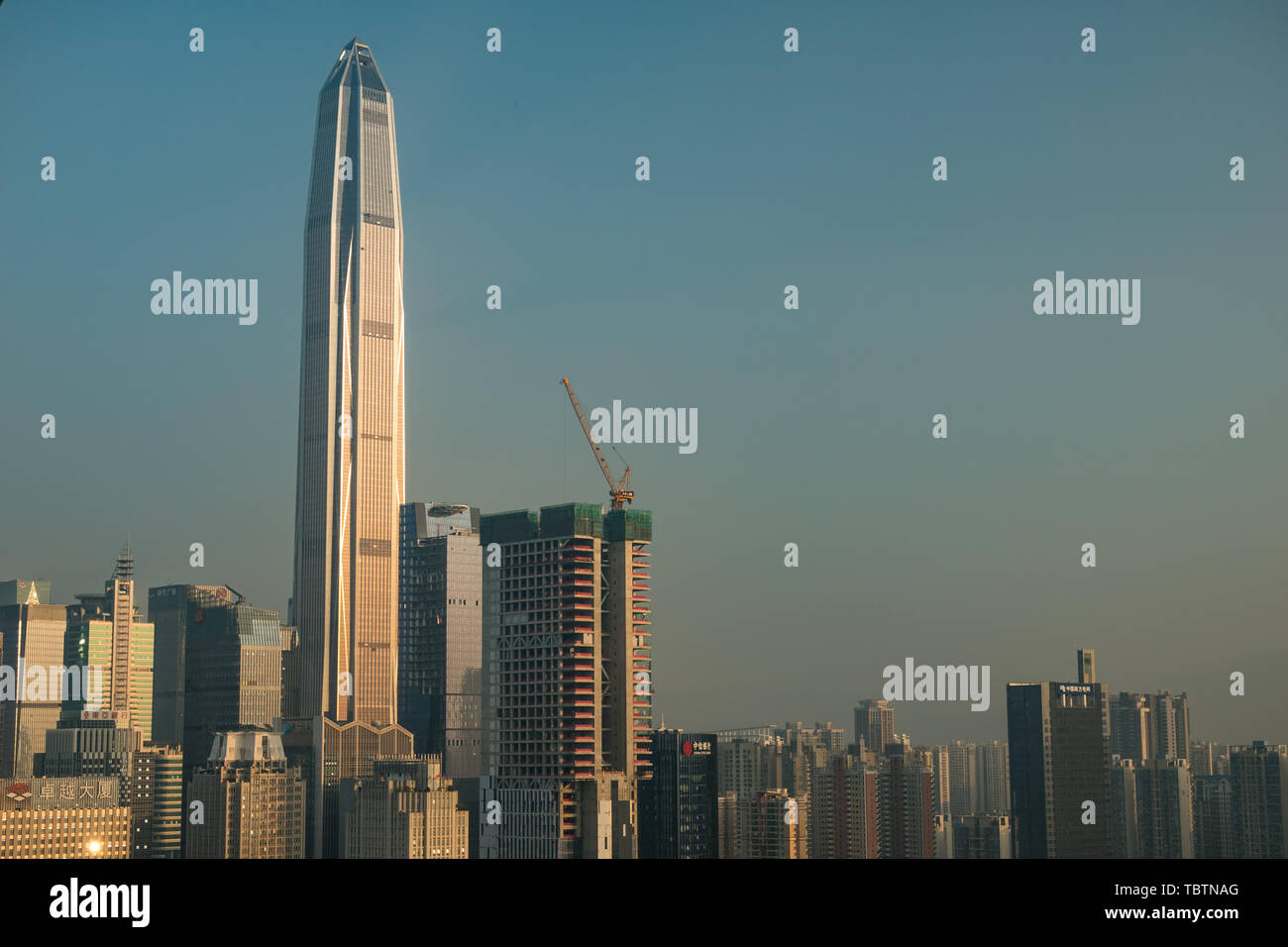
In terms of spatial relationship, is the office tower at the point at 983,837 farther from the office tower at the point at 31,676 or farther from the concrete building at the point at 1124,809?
the office tower at the point at 31,676

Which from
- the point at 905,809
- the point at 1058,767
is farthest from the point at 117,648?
the point at 1058,767

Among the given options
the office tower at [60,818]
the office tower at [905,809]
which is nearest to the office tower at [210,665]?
the office tower at [60,818]

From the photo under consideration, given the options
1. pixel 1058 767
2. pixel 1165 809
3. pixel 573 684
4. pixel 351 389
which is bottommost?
pixel 1165 809

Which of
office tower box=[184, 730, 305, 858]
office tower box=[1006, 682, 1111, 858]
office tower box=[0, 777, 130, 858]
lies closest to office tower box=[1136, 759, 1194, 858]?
office tower box=[1006, 682, 1111, 858]

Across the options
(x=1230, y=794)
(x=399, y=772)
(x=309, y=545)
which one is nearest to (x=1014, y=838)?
(x=1230, y=794)

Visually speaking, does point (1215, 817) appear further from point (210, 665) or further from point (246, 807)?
point (210, 665)

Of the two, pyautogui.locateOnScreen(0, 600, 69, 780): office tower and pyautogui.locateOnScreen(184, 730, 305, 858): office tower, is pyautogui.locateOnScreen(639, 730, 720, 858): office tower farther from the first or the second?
pyautogui.locateOnScreen(0, 600, 69, 780): office tower
